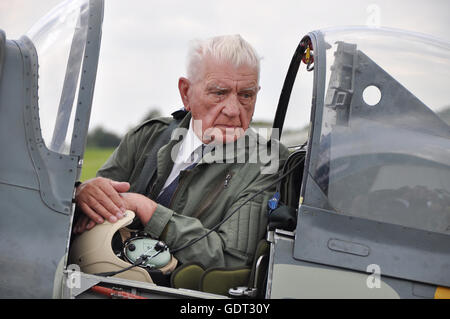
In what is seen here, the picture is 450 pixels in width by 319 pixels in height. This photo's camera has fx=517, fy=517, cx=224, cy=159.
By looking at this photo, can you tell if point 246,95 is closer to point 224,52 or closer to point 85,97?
point 224,52

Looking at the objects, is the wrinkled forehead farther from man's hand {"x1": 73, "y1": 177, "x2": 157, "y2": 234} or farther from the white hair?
man's hand {"x1": 73, "y1": 177, "x2": 157, "y2": 234}

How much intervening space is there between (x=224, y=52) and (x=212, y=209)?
34.7 inches

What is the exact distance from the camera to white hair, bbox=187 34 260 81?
2883 mm

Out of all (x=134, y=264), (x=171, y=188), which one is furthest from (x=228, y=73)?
(x=134, y=264)

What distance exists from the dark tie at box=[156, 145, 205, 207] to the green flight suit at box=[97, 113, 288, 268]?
5 cm

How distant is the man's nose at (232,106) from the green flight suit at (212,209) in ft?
0.75

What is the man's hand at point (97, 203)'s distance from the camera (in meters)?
2.45

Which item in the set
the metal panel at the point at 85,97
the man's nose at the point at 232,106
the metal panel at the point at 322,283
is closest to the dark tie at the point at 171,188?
the man's nose at the point at 232,106

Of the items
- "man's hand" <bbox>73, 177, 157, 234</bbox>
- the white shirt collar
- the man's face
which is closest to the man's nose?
the man's face

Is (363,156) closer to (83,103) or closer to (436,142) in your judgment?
(436,142)

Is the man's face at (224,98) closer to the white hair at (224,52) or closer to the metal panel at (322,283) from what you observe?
the white hair at (224,52)

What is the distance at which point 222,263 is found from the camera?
255 centimetres

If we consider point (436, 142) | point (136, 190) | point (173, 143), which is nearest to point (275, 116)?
point (173, 143)

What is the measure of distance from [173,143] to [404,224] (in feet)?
4.63
